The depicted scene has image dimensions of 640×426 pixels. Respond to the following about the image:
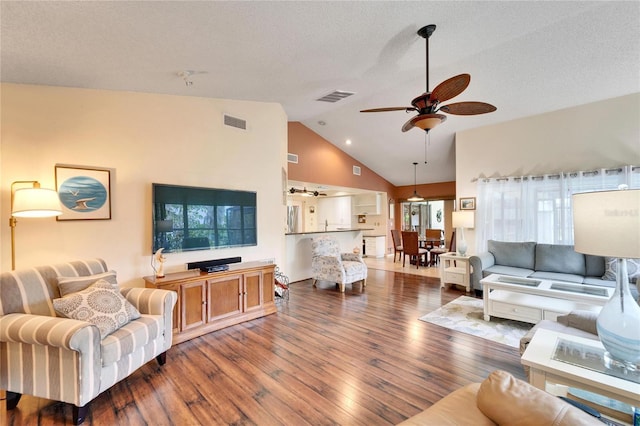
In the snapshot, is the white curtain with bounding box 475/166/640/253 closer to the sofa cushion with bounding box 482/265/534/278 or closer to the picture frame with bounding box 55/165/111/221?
the sofa cushion with bounding box 482/265/534/278

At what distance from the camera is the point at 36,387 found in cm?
187

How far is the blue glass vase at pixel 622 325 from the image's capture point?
54.7 inches

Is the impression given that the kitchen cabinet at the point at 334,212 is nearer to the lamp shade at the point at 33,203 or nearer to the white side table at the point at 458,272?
the white side table at the point at 458,272

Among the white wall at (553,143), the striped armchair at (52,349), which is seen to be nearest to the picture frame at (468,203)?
the white wall at (553,143)

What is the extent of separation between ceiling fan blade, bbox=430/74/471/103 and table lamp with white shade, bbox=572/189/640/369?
49.1 inches

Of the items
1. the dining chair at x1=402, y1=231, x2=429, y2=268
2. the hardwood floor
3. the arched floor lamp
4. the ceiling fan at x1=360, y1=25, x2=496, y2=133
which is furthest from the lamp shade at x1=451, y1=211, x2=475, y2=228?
the arched floor lamp

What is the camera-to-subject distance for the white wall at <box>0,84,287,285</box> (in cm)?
262

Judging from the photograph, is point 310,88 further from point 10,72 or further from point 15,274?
point 15,274

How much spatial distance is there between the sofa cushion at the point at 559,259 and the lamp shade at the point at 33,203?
6060 millimetres

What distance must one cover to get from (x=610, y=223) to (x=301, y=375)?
2.28m

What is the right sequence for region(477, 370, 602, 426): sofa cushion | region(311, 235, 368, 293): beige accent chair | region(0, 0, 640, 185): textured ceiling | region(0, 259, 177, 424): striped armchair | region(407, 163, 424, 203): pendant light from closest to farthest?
region(477, 370, 602, 426): sofa cushion < region(0, 259, 177, 424): striped armchair < region(0, 0, 640, 185): textured ceiling < region(311, 235, 368, 293): beige accent chair < region(407, 163, 424, 203): pendant light

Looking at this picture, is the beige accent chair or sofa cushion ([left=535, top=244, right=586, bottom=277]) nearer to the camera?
sofa cushion ([left=535, top=244, right=586, bottom=277])

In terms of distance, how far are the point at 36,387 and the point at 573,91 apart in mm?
6723

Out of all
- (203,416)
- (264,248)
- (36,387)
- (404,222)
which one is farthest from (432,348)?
(404,222)
